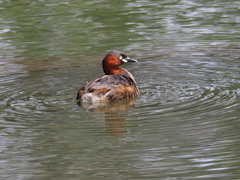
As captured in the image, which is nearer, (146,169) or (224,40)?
(146,169)

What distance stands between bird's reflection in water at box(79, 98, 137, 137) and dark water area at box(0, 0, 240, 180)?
0.02 m

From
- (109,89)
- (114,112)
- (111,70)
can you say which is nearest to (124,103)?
(109,89)

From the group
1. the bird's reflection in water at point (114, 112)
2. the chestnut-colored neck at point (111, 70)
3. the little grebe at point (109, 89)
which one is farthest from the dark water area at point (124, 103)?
the chestnut-colored neck at point (111, 70)

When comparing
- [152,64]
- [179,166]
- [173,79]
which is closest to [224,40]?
[152,64]

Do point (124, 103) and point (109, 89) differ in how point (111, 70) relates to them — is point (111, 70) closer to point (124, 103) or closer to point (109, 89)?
point (109, 89)

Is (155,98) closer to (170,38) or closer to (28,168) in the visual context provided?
(28,168)

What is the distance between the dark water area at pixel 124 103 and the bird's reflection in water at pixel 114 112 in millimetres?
16

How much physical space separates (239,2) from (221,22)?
2336 mm

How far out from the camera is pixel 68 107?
10023 millimetres

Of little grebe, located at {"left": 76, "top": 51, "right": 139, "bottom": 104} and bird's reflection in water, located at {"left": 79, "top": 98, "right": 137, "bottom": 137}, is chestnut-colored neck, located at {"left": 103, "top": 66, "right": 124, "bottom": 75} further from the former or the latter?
bird's reflection in water, located at {"left": 79, "top": 98, "right": 137, "bottom": 137}

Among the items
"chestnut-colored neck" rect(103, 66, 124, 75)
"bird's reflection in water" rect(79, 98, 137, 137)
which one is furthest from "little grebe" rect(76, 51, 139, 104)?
"chestnut-colored neck" rect(103, 66, 124, 75)

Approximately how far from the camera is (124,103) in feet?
33.9

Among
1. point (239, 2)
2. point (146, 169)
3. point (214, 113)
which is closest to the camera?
point (146, 169)

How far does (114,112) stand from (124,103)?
0.65 metres
